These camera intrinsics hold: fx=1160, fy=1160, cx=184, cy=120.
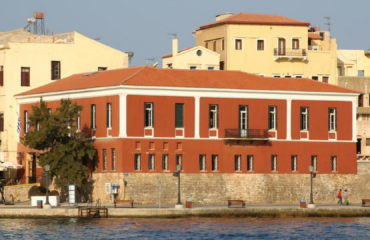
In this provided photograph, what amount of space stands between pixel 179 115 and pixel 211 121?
8.28 feet

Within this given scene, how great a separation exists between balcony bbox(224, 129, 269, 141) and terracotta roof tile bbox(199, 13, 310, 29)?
16.2 m

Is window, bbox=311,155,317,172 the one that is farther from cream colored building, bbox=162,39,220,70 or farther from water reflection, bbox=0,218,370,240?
cream colored building, bbox=162,39,220,70

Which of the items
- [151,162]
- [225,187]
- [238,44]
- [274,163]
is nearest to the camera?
[151,162]

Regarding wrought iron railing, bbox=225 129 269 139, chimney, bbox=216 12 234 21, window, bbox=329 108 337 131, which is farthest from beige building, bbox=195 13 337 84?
wrought iron railing, bbox=225 129 269 139

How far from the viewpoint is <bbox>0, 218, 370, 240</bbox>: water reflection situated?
2616 inches

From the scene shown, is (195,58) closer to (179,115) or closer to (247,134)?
(247,134)

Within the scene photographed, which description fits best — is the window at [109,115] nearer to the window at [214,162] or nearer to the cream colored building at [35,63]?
the window at [214,162]

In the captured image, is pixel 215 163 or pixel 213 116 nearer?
pixel 215 163

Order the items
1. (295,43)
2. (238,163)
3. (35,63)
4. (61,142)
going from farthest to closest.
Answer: (295,43) < (35,63) < (238,163) < (61,142)

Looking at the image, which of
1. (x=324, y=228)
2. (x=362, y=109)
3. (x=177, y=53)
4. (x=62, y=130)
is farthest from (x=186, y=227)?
(x=362, y=109)

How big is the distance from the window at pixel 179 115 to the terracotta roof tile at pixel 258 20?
17516 mm

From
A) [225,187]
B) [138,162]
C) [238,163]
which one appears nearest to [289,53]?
[238,163]

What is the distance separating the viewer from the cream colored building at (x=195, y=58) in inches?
3649

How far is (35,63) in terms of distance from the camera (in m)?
91.2
